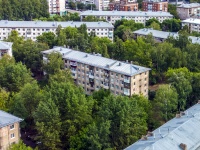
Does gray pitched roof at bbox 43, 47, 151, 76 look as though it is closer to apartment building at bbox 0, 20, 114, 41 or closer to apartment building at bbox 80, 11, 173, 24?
apartment building at bbox 0, 20, 114, 41

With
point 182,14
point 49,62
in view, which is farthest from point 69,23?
point 182,14

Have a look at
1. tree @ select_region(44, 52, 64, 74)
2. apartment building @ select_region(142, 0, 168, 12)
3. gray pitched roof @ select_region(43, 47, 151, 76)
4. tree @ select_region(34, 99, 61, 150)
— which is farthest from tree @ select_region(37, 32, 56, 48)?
apartment building @ select_region(142, 0, 168, 12)

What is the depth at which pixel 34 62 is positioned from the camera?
4509cm

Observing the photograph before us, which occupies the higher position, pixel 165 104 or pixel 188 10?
pixel 188 10

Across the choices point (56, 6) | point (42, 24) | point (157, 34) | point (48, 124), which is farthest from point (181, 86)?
point (56, 6)

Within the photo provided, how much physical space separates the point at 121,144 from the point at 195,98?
1198cm

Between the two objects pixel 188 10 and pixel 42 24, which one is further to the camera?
pixel 188 10

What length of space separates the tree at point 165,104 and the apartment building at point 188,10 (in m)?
49.2

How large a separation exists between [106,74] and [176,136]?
53.6 ft

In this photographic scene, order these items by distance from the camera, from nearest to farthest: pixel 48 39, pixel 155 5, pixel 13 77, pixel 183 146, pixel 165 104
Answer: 1. pixel 183 146
2. pixel 165 104
3. pixel 13 77
4. pixel 48 39
5. pixel 155 5

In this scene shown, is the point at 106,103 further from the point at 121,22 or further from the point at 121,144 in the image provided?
the point at 121,22

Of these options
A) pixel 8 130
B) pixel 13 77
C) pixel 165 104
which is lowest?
pixel 8 130

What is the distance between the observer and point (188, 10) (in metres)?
77.9

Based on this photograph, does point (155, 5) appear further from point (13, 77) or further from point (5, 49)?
point (13, 77)
